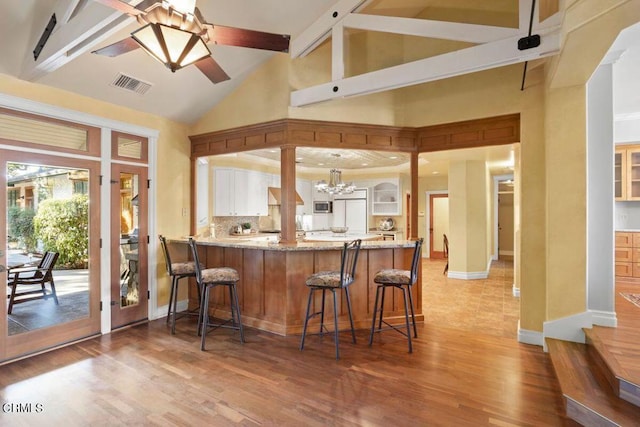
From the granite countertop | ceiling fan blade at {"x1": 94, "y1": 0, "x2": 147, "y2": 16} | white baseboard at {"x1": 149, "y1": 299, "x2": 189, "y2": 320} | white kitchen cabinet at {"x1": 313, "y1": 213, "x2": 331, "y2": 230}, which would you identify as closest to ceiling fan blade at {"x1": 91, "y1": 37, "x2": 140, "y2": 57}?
ceiling fan blade at {"x1": 94, "y1": 0, "x2": 147, "y2": 16}

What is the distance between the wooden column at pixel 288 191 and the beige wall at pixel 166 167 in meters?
1.67

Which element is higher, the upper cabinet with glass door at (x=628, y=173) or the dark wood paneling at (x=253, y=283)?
the upper cabinet with glass door at (x=628, y=173)

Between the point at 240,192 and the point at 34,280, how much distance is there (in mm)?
3884

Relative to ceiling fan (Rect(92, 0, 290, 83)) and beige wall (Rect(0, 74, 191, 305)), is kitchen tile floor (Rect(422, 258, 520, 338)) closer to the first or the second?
beige wall (Rect(0, 74, 191, 305))

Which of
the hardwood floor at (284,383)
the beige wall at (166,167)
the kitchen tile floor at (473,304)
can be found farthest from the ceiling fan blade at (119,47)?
the kitchen tile floor at (473,304)

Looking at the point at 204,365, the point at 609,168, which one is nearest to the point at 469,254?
the point at 609,168

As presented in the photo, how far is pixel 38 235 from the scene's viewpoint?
333 centimetres

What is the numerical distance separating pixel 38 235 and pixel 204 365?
7.10 feet

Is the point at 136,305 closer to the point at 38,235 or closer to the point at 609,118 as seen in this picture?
the point at 38,235

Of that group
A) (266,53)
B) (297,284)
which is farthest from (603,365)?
(266,53)

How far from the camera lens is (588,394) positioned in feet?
7.37

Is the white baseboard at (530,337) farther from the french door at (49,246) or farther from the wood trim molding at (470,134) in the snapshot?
the french door at (49,246)

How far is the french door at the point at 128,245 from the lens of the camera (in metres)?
3.89

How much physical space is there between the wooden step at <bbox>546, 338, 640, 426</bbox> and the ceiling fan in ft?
10.5
